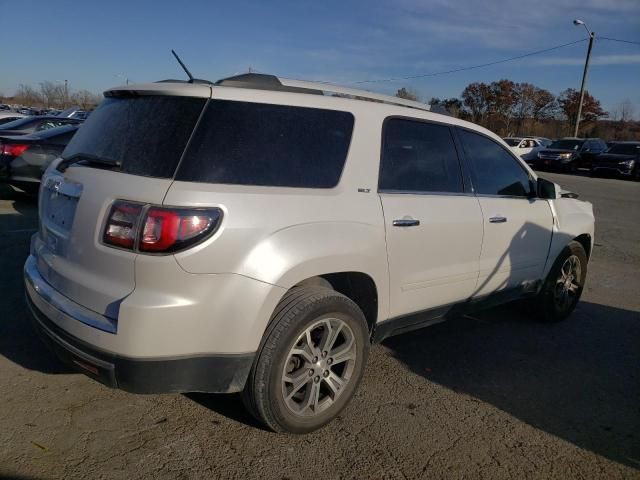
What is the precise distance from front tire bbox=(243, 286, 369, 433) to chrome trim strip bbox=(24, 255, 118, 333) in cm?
75

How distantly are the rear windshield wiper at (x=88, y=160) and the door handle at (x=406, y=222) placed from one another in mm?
1561

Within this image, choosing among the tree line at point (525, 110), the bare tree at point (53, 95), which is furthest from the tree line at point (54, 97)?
the tree line at point (525, 110)

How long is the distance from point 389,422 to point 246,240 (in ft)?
4.75

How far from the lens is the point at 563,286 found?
5020 mm

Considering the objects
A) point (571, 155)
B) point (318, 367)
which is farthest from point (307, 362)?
point (571, 155)

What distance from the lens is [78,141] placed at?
124 inches

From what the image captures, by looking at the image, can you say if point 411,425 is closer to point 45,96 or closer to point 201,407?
point 201,407

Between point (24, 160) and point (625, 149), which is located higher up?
point (625, 149)

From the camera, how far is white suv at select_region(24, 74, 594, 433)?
2383 mm

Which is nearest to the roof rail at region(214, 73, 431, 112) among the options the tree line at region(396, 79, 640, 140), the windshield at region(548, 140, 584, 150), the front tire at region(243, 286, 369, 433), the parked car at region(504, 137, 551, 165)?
the front tire at region(243, 286, 369, 433)

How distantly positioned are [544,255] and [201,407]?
316 cm

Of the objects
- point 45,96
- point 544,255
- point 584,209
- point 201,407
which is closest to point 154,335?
point 201,407

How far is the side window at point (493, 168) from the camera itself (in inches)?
156

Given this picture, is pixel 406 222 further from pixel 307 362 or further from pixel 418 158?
pixel 307 362
